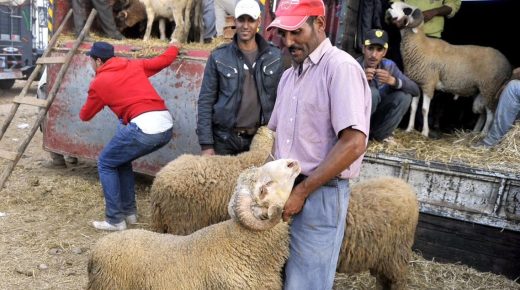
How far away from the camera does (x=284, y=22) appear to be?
6.42 feet

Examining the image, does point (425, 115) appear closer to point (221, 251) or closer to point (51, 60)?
point (221, 251)

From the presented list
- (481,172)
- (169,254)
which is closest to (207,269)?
(169,254)

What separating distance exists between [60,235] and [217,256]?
3.15 meters

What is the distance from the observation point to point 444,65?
551 centimetres

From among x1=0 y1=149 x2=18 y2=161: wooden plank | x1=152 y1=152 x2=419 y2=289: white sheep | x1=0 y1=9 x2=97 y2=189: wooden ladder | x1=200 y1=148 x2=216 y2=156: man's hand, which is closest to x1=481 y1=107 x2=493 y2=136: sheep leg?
x1=152 y1=152 x2=419 y2=289: white sheep

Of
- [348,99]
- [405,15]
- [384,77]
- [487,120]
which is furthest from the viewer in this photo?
[405,15]

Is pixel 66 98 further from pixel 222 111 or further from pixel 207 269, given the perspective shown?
pixel 207 269

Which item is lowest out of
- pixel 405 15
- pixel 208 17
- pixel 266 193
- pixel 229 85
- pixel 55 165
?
pixel 55 165

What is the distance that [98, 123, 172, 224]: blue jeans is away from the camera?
4.43 m

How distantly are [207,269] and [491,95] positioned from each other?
451 centimetres

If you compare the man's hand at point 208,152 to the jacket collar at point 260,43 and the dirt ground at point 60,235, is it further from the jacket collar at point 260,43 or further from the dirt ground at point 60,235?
the dirt ground at point 60,235

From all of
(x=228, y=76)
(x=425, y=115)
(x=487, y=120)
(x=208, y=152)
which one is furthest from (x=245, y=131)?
(x=487, y=120)

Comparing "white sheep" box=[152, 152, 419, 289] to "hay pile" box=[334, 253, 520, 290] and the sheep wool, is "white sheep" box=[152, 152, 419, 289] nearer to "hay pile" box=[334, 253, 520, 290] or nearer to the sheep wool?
"hay pile" box=[334, 253, 520, 290]

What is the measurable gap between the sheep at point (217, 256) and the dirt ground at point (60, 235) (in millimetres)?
1673
